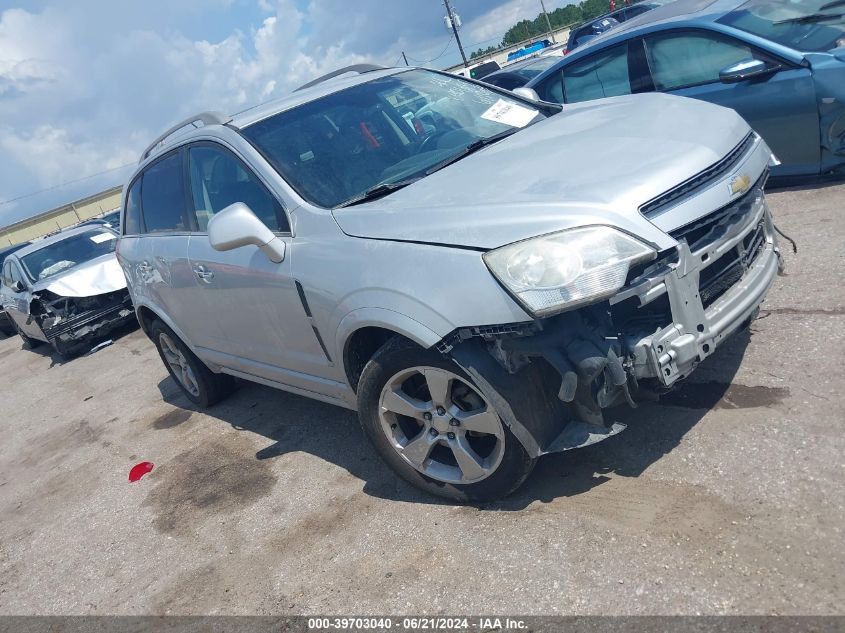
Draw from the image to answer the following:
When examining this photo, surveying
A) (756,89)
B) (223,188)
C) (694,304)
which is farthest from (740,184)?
(756,89)

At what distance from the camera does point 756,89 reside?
5664mm

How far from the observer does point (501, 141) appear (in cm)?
379

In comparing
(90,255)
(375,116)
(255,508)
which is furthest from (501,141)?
(90,255)

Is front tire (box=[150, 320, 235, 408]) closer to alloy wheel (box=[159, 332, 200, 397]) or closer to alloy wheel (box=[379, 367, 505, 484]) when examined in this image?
alloy wheel (box=[159, 332, 200, 397])

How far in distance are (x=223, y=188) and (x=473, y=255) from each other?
1.99 metres

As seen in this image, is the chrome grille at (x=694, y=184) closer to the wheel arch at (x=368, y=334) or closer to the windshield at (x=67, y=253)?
the wheel arch at (x=368, y=334)

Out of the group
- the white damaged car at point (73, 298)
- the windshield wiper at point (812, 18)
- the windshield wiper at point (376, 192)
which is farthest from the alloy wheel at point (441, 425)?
the white damaged car at point (73, 298)

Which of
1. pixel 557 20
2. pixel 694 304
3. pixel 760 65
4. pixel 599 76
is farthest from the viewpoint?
pixel 557 20

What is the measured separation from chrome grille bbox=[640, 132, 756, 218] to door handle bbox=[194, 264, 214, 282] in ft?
8.46

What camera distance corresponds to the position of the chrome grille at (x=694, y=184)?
2.74 meters

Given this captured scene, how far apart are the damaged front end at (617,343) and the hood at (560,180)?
0.22m

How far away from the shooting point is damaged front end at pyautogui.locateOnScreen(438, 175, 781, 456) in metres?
2.67

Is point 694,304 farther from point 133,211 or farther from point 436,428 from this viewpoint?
point 133,211

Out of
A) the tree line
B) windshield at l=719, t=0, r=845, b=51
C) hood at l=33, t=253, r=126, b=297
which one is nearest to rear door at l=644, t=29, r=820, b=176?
windshield at l=719, t=0, r=845, b=51
